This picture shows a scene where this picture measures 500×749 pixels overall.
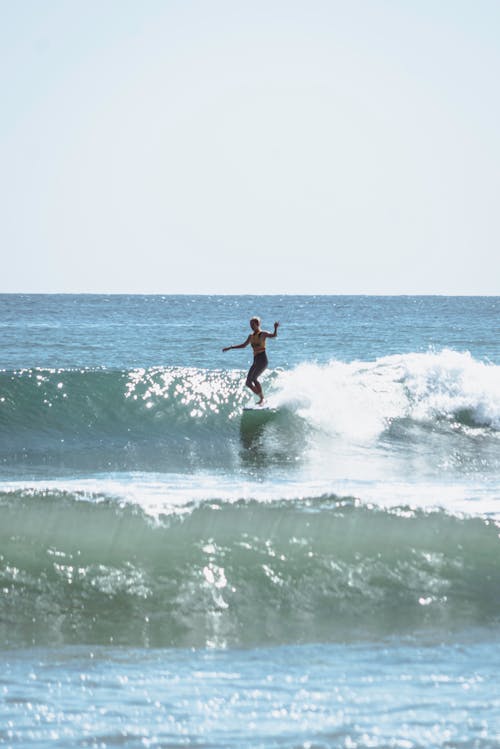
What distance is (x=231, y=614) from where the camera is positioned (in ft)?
22.1

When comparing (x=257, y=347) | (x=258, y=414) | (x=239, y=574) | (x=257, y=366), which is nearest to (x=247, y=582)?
(x=239, y=574)

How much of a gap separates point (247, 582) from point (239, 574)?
0.15 m

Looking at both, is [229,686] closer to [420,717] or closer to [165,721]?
[165,721]

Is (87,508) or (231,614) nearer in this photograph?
(231,614)

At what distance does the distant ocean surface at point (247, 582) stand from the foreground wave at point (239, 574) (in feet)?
0.07

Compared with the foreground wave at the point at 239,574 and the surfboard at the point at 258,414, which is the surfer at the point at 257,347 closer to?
the surfboard at the point at 258,414

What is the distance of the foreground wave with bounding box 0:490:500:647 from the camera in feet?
21.3

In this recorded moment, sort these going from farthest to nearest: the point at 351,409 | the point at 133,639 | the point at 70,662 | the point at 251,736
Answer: the point at 351,409, the point at 133,639, the point at 70,662, the point at 251,736

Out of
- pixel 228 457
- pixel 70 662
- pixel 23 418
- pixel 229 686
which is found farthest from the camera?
pixel 23 418

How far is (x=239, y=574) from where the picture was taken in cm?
737

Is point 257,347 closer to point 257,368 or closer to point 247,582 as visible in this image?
point 257,368

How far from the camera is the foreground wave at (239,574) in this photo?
256 inches

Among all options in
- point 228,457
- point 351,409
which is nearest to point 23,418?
point 228,457

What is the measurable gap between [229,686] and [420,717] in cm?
107
